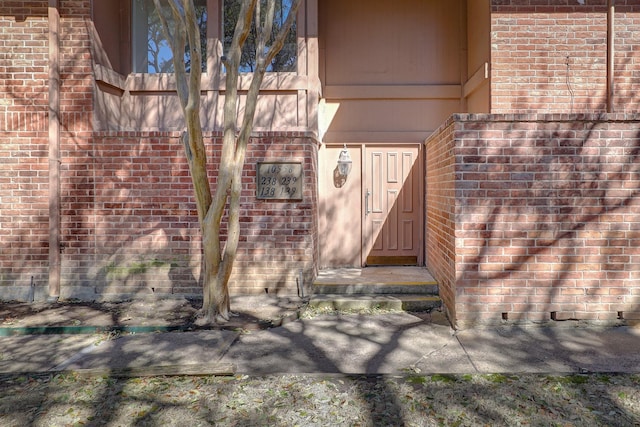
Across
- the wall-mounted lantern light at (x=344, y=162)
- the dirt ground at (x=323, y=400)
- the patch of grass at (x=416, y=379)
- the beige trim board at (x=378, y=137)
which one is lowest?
the dirt ground at (x=323, y=400)

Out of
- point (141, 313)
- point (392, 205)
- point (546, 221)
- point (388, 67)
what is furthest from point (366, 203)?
point (141, 313)

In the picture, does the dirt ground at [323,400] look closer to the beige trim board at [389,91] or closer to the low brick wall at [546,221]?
the low brick wall at [546,221]

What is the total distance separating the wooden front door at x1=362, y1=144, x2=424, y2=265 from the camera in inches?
299

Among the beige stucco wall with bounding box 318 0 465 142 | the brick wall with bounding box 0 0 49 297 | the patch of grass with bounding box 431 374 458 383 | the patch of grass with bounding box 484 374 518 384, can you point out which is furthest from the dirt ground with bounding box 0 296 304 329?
the beige stucco wall with bounding box 318 0 465 142

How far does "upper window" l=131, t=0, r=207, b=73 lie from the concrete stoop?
4.17 metres

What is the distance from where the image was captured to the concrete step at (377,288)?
6035 mm

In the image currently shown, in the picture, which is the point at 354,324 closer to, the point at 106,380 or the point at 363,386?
the point at 363,386

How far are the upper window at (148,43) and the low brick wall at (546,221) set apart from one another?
4.80 metres

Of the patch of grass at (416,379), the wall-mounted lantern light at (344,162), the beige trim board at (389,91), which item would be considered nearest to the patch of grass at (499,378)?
the patch of grass at (416,379)

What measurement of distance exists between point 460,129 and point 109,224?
4.94m

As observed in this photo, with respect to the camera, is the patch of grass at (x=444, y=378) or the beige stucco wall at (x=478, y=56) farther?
the beige stucco wall at (x=478, y=56)

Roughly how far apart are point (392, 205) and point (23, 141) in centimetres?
569

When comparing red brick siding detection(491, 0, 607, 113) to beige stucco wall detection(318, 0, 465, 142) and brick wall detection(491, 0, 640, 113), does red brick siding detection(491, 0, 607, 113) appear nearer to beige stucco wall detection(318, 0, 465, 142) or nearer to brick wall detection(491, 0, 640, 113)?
brick wall detection(491, 0, 640, 113)

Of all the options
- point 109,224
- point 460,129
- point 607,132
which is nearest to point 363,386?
point 460,129
